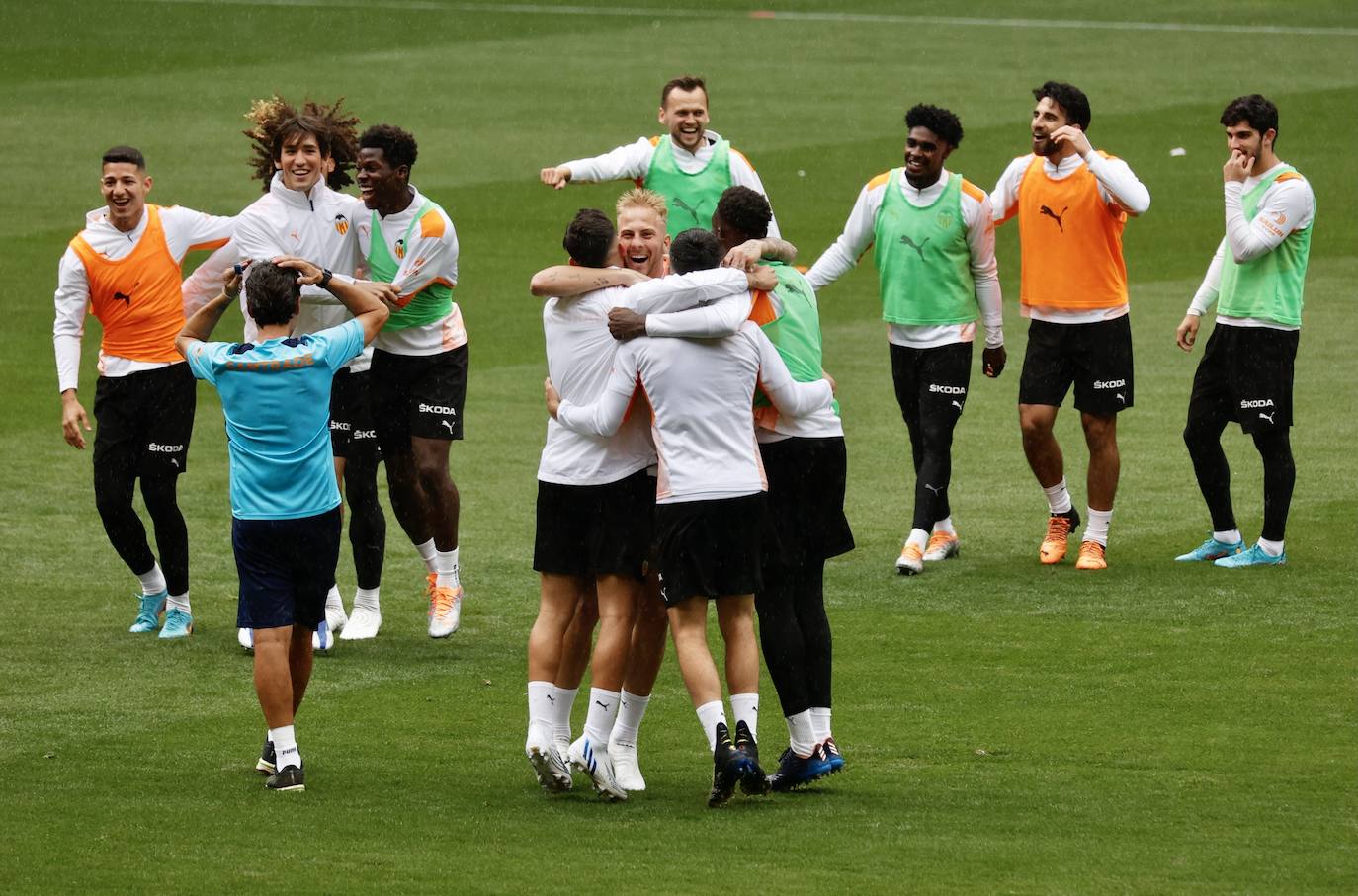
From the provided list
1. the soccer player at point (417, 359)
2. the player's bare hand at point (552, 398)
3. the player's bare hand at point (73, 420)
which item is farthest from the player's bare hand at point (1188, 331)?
the player's bare hand at point (73, 420)

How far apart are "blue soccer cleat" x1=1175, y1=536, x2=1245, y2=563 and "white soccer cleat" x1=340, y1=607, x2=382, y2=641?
4.16 metres

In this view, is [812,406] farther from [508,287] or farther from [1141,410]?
[508,287]

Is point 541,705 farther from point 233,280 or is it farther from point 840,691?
point 233,280

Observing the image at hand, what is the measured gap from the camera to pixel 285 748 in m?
7.08

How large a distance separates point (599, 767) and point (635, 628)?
55cm

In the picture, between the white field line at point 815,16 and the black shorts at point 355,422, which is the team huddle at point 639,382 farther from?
the white field line at point 815,16

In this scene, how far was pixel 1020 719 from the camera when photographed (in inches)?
312

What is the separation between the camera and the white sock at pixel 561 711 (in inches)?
283

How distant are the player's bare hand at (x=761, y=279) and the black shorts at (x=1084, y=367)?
3.84 meters

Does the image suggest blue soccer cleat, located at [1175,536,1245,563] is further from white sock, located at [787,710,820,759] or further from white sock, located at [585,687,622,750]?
white sock, located at [585,687,622,750]

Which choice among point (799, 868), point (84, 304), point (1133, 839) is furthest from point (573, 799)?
point (84, 304)

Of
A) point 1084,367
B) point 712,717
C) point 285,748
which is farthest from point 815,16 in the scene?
point 712,717

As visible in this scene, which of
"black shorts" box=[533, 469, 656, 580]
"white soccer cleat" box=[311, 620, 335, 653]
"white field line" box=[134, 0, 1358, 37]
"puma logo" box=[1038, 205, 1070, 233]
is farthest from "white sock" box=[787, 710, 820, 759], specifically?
"white field line" box=[134, 0, 1358, 37]

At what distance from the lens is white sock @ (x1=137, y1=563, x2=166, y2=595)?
31.8 feet
